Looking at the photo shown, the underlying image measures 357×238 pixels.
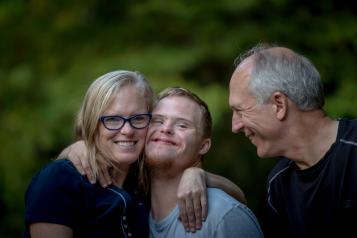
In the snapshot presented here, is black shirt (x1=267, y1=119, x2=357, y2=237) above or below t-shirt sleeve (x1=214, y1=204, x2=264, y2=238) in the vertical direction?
above

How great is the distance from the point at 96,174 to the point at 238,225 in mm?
672

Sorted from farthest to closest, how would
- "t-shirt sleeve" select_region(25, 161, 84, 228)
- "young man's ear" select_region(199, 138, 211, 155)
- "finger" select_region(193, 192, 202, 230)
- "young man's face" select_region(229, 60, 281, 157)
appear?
"young man's ear" select_region(199, 138, 211, 155) → "young man's face" select_region(229, 60, 281, 157) → "finger" select_region(193, 192, 202, 230) → "t-shirt sleeve" select_region(25, 161, 84, 228)

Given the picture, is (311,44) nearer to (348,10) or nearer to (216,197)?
(348,10)

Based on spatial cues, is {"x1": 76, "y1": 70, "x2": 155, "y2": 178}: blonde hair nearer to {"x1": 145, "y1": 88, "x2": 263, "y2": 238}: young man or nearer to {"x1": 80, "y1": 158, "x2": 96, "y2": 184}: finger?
{"x1": 80, "y1": 158, "x2": 96, "y2": 184}: finger

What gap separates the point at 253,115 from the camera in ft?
10.9

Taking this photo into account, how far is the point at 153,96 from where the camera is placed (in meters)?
3.46

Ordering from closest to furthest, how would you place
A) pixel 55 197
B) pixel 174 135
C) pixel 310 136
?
pixel 55 197
pixel 310 136
pixel 174 135

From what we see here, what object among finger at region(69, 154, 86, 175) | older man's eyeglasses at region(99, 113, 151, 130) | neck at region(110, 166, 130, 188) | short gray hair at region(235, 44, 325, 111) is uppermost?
short gray hair at region(235, 44, 325, 111)

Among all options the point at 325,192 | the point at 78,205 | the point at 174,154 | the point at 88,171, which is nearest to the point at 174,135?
the point at 174,154

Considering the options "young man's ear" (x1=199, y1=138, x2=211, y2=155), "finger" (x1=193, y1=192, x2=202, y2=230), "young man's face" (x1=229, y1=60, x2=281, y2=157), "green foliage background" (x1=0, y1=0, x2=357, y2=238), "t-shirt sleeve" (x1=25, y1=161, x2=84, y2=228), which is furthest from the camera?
"green foliage background" (x1=0, y1=0, x2=357, y2=238)

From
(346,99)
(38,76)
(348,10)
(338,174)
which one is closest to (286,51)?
(338,174)

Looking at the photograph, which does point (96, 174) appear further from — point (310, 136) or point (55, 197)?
point (310, 136)

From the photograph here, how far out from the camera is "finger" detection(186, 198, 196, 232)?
10.5 ft

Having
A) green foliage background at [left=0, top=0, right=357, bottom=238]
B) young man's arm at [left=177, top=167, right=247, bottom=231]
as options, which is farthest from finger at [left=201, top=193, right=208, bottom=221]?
green foliage background at [left=0, top=0, right=357, bottom=238]
